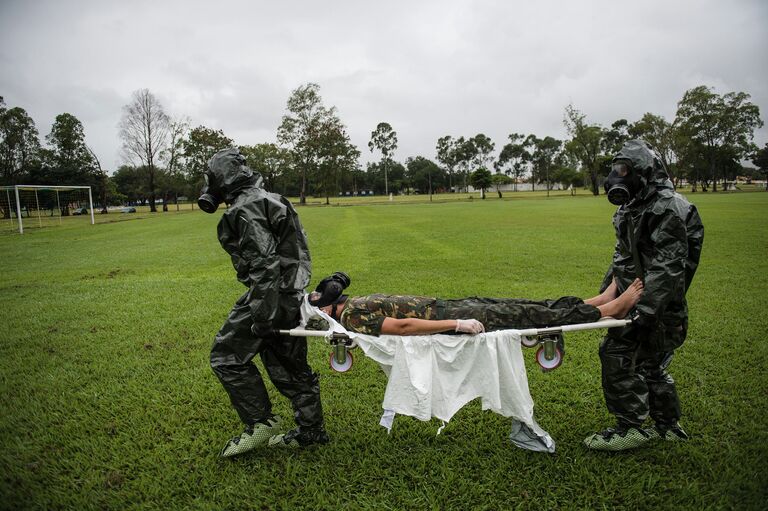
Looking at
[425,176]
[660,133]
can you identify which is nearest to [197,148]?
[425,176]

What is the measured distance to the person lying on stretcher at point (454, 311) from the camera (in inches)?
136

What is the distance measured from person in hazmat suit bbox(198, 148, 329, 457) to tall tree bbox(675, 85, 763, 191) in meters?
88.3

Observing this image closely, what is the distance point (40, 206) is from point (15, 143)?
13.8 m

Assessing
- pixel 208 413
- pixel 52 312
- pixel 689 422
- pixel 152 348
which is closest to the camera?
pixel 689 422

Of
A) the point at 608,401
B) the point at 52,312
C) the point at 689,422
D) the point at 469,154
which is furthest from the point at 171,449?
the point at 469,154

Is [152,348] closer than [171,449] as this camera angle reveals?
No

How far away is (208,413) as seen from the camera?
4.08 metres

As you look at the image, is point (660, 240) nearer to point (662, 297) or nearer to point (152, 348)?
point (662, 297)

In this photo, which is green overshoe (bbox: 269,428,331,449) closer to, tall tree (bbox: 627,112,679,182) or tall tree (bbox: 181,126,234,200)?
tall tree (bbox: 181,126,234,200)

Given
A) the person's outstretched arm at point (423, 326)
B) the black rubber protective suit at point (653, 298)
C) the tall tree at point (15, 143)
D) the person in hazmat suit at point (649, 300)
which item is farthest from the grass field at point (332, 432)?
the tall tree at point (15, 143)

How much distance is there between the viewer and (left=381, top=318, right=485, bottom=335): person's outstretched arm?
3.30 metres

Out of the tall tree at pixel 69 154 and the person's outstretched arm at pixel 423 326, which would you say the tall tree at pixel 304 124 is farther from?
the person's outstretched arm at pixel 423 326

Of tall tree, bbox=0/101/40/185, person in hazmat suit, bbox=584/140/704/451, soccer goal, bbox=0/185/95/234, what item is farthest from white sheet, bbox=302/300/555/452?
tall tree, bbox=0/101/40/185

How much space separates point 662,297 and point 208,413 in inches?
166
